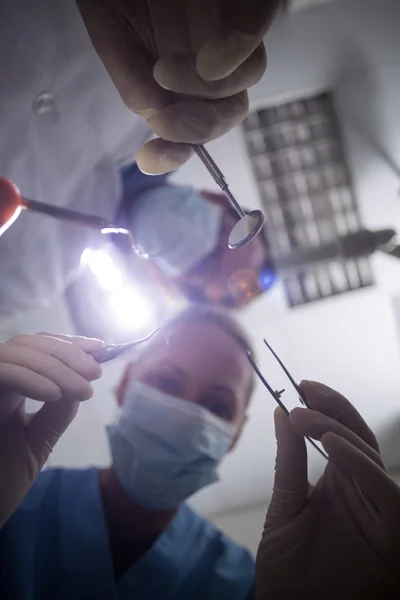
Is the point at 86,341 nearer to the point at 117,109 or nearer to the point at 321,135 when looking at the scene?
the point at 117,109

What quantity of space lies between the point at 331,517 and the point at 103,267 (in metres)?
0.92

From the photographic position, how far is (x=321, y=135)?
51.1 inches

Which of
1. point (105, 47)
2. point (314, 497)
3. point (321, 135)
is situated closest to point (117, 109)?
point (105, 47)

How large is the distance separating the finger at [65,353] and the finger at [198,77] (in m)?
0.52

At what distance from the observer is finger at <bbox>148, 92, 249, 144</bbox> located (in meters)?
→ 0.85

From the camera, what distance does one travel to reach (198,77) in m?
0.79

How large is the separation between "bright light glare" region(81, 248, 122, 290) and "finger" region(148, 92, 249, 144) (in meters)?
0.53

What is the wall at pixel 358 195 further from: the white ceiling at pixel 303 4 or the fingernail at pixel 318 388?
the fingernail at pixel 318 388

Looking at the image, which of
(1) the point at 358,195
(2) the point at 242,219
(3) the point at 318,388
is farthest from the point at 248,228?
(1) the point at 358,195

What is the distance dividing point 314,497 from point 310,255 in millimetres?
641

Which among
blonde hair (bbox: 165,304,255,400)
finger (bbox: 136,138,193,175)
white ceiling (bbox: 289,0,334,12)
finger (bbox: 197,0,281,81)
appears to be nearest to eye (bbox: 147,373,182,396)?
blonde hair (bbox: 165,304,255,400)

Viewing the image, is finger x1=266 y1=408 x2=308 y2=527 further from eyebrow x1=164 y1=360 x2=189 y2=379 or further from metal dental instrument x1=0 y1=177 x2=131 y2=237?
metal dental instrument x1=0 y1=177 x2=131 y2=237

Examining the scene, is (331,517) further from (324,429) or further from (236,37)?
(236,37)

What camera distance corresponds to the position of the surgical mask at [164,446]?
3.98 ft
